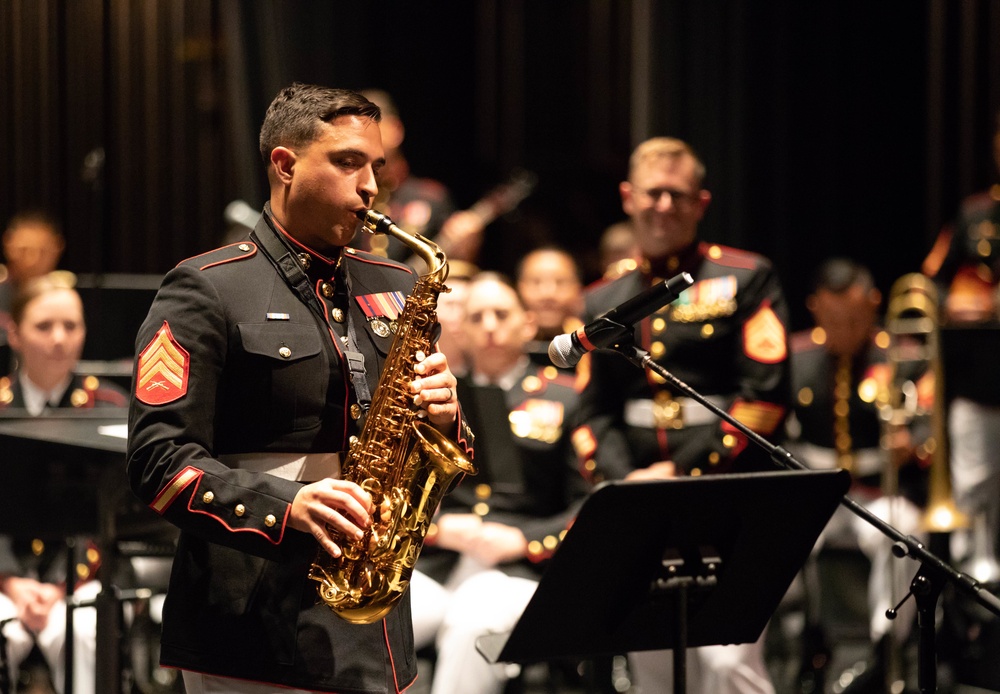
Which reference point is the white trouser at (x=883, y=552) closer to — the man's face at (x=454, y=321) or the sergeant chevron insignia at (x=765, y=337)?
the sergeant chevron insignia at (x=765, y=337)

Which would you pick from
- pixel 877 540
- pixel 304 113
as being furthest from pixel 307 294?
pixel 877 540

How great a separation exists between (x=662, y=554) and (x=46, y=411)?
8.36 ft

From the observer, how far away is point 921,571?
8.21ft

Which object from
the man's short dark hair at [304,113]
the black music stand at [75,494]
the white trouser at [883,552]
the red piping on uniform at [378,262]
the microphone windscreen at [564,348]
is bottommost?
the white trouser at [883,552]

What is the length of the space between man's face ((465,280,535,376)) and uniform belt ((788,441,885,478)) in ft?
4.94

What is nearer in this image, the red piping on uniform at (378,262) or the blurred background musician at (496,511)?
the red piping on uniform at (378,262)

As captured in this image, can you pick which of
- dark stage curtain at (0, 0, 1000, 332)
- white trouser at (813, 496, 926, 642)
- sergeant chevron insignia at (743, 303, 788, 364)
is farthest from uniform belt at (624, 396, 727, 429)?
dark stage curtain at (0, 0, 1000, 332)

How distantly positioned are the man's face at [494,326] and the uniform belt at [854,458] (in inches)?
59.2

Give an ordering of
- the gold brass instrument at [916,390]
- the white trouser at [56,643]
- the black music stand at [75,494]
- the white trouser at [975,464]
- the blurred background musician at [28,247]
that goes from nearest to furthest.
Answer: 1. the black music stand at [75,494]
2. the white trouser at [56,643]
3. the gold brass instrument at [916,390]
4. the white trouser at [975,464]
5. the blurred background musician at [28,247]

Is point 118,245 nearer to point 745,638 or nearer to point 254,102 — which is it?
point 254,102

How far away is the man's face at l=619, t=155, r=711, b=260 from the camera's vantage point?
4047mm

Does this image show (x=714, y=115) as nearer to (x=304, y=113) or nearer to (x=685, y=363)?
(x=685, y=363)

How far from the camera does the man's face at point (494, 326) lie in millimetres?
4820

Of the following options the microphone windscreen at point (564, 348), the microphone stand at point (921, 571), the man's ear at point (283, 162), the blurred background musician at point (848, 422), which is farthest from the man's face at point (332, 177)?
the blurred background musician at point (848, 422)
